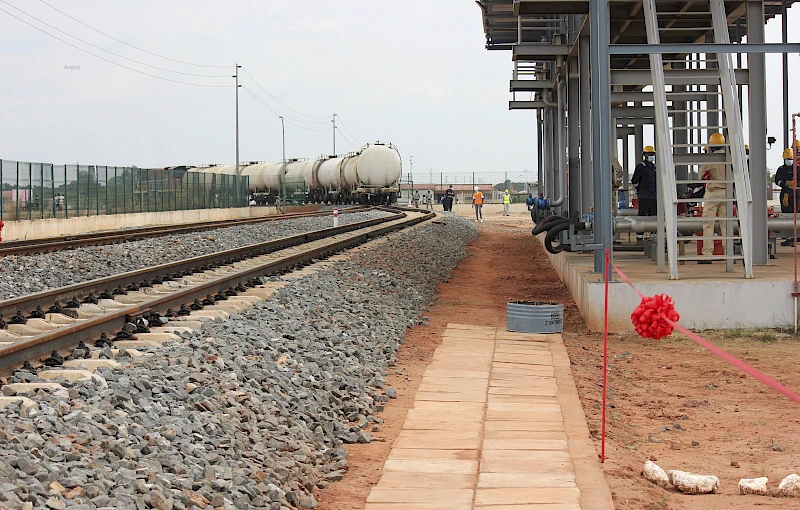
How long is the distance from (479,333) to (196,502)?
752cm

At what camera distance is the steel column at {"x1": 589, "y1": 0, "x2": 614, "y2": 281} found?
12984 millimetres

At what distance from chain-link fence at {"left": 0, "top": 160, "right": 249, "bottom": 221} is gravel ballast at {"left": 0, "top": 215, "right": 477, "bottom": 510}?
82.9 feet

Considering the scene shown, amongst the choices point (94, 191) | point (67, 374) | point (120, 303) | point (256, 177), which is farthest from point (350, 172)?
point (67, 374)

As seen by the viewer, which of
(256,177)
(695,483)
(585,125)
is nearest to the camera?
(695,483)

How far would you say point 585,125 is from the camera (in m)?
19.0

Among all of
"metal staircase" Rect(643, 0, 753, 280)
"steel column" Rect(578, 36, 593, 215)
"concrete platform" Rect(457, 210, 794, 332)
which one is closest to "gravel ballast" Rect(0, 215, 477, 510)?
"concrete platform" Rect(457, 210, 794, 332)

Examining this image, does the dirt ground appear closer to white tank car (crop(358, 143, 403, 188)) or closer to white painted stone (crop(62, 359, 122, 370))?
white painted stone (crop(62, 359, 122, 370))

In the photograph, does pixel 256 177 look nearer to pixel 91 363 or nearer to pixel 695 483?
pixel 91 363

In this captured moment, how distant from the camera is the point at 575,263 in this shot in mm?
16766

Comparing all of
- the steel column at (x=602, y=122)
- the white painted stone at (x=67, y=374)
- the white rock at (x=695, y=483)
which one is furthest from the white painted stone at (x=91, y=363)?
the steel column at (x=602, y=122)

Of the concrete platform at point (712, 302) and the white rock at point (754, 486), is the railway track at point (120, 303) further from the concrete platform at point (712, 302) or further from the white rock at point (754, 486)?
the white rock at point (754, 486)

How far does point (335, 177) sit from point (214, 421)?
57.3m

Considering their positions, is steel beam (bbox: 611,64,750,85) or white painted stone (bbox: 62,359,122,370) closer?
white painted stone (bbox: 62,359,122,370)

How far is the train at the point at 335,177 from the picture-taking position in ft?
191
